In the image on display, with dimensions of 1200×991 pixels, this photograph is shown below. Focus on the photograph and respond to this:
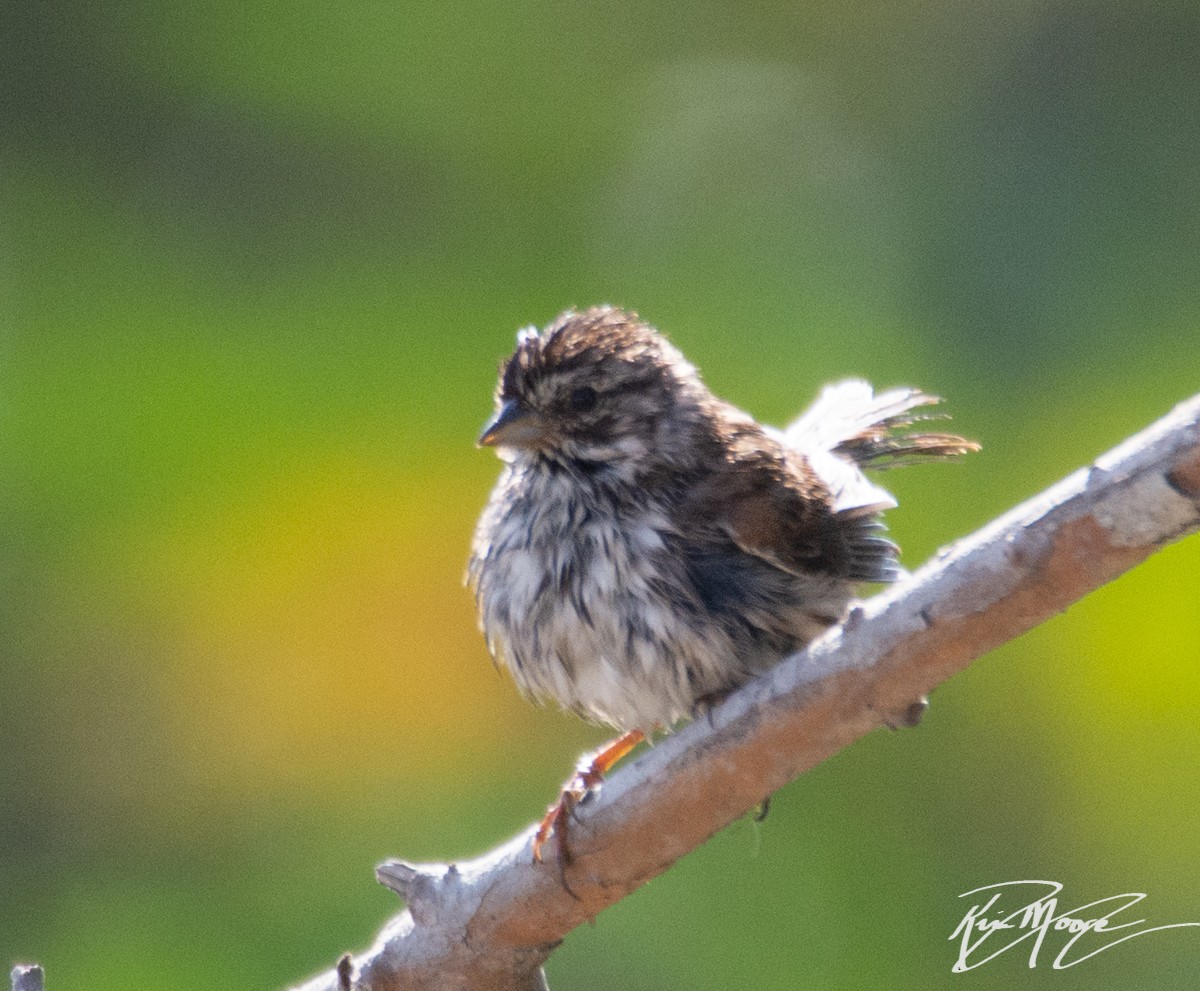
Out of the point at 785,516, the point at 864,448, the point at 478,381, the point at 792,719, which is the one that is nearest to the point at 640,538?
the point at 785,516

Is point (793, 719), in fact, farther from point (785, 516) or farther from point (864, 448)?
point (864, 448)

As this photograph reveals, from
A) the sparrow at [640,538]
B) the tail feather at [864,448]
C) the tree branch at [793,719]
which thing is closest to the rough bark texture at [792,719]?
the tree branch at [793,719]

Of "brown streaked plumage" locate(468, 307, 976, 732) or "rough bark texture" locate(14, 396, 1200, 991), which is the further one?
"brown streaked plumage" locate(468, 307, 976, 732)

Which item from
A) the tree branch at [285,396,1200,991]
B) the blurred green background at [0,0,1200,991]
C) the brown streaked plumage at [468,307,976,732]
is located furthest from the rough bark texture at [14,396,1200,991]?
the blurred green background at [0,0,1200,991]

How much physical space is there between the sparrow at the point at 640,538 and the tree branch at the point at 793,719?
0.53 ft

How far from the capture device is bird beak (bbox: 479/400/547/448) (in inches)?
122

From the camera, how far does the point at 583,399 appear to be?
314cm

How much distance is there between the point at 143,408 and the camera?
17.1 ft

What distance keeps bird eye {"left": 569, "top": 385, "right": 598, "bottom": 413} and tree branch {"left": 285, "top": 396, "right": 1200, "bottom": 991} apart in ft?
2.88

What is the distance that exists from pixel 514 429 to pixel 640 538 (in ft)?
1.22

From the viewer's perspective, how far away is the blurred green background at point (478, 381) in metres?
4.88

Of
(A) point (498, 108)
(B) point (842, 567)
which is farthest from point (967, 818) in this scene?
(A) point (498, 108)

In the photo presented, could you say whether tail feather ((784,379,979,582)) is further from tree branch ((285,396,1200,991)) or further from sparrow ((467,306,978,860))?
tree branch ((285,396,1200,991))

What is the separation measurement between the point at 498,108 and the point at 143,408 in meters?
1.65
